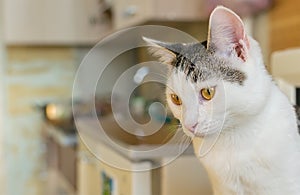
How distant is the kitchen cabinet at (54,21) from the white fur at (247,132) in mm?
1885

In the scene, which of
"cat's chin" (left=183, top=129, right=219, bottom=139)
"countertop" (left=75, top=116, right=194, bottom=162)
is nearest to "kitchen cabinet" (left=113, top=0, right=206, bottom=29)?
"countertop" (left=75, top=116, right=194, bottom=162)

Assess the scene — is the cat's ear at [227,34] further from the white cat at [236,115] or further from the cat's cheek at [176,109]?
the cat's cheek at [176,109]

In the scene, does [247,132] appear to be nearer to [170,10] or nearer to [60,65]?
[170,10]

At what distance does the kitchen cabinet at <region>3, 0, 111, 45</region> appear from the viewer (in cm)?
263

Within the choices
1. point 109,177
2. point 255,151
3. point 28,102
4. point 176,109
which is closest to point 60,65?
point 28,102

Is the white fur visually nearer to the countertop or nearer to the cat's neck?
the cat's neck

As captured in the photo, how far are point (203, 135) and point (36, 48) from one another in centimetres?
244

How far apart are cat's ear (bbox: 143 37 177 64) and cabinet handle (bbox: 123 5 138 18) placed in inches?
41.7

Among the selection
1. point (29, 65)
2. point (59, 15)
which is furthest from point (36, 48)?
point (59, 15)

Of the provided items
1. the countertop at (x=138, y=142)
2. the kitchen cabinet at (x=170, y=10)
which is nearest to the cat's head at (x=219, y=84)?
the countertop at (x=138, y=142)

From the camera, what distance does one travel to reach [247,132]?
76 cm

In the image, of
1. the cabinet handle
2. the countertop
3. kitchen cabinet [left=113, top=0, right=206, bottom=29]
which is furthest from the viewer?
the cabinet handle

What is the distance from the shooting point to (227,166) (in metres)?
0.76

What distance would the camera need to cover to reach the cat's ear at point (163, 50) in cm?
77
